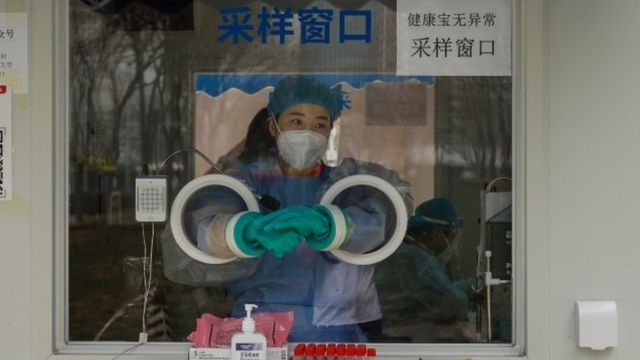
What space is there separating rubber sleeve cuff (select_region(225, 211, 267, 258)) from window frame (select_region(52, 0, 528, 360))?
0.37m

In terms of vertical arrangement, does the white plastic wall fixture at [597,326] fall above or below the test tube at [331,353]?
above

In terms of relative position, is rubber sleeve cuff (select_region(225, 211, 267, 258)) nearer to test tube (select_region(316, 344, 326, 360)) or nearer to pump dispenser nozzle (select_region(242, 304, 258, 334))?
pump dispenser nozzle (select_region(242, 304, 258, 334))

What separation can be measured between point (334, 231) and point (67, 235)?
81cm

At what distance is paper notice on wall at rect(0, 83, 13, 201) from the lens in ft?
6.90

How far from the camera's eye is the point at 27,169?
210 cm

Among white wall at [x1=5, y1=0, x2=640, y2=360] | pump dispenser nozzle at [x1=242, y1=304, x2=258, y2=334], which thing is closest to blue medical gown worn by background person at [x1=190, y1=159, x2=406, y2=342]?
pump dispenser nozzle at [x1=242, y1=304, x2=258, y2=334]

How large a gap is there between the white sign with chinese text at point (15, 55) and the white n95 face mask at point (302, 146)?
31.2 inches

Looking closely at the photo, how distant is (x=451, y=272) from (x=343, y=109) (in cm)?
63

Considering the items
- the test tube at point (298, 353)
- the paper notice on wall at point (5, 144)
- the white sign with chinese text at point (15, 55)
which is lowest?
the test tube at point (298, 353)

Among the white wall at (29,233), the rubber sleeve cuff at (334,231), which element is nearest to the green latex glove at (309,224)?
the rubber sleeve cuff at (334,231)

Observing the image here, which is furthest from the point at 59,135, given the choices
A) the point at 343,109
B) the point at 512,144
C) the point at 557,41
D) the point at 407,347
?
the point at 557,41

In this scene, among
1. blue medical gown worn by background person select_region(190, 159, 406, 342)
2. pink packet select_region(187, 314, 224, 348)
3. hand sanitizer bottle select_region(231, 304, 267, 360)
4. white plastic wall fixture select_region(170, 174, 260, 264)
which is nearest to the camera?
hand sanitizer bottle select_region(231, 304, 267, 360)

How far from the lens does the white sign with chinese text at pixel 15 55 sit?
2.11 meters

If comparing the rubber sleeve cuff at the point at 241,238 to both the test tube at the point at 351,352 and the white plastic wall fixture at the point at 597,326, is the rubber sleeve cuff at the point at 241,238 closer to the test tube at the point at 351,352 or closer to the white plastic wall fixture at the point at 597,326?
the test tube at the point at 351,352
